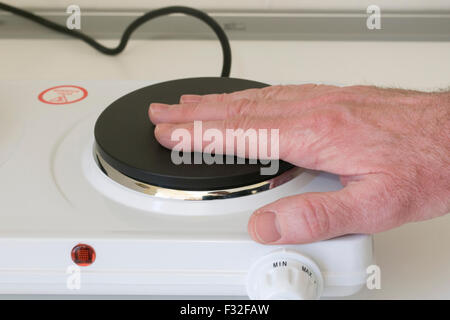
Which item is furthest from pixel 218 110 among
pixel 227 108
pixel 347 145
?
pixel 347 145

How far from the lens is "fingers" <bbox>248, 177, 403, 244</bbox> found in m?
0.49

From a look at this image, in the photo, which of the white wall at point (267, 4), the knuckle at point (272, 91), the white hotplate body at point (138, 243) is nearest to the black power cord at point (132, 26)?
the white wall at point (267, 4)

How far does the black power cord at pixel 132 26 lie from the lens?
0.91 metres

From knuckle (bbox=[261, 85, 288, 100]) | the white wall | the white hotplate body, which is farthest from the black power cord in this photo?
the white hotplate body

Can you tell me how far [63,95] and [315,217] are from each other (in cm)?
41

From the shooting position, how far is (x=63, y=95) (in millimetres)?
734

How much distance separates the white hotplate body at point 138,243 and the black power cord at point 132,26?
0.40 meters

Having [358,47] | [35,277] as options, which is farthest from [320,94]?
[358,47]

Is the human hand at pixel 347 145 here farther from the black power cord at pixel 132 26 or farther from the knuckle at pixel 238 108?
the black power cord at pixel 132 26

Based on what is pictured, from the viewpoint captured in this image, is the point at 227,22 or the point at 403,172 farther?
the point at 227,22

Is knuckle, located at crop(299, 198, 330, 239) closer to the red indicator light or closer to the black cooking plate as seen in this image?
the black cooking plate

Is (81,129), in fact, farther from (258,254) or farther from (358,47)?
(358,47)

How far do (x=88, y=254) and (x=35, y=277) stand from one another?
59mm

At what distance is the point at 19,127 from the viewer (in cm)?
67
